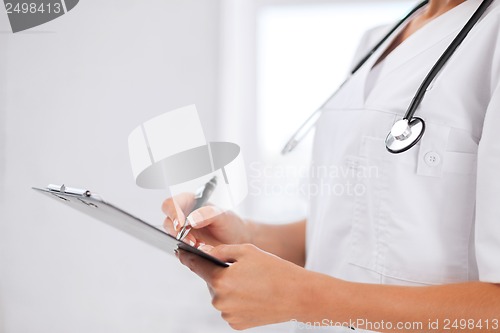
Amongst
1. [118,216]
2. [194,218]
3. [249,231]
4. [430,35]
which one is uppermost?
[430,35]

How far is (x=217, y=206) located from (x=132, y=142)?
0.19 meters

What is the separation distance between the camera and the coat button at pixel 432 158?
67 cm

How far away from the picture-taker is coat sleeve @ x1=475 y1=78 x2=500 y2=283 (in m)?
0.59

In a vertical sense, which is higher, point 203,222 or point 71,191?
point 71,191

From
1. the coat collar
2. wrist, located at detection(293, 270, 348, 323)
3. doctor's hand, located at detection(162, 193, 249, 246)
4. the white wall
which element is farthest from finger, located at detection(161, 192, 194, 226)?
the coat collar

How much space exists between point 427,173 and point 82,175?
0.54m

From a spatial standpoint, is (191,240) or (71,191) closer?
(71,191)

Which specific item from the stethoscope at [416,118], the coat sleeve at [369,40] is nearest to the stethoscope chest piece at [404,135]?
the stethoscope at [416,118]

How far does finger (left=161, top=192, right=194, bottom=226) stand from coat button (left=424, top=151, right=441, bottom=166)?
0.35 meters

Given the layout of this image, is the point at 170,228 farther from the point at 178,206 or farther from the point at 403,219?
the point at 403,219

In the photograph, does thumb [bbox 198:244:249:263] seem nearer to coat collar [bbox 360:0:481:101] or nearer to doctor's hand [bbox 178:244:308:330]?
doctor's hand [bbox 178:244:308:330]

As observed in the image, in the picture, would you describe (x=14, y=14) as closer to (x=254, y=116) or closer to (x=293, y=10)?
(x=254, y=116)

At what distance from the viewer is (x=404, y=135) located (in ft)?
2.09

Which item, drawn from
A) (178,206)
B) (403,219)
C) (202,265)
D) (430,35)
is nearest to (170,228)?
(178,206)
